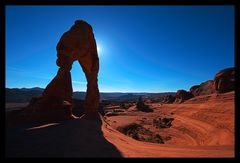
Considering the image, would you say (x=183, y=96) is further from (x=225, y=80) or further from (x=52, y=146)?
(x=52, y=146)

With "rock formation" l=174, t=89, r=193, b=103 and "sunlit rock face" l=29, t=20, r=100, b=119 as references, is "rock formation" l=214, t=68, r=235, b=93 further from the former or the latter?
"sunlit rock face" l=29, t=20, r=100, b=119

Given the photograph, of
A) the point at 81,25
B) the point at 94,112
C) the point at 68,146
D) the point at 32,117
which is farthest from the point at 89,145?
the point at 81,25

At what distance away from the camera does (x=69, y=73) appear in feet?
51.1

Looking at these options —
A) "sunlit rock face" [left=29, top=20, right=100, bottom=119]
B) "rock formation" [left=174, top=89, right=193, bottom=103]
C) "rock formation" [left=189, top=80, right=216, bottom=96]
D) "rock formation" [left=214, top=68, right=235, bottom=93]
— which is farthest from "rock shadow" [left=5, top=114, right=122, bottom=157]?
"rock formation" [left=189, top=80, right=216, bottom=96]

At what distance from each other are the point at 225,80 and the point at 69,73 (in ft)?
79.4

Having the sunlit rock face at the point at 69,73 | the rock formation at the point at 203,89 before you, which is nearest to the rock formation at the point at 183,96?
the rock formation at the point at 203,89

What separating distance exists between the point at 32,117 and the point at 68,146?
702 cm

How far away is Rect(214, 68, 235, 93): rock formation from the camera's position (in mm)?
27234

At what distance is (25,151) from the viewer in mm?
6113

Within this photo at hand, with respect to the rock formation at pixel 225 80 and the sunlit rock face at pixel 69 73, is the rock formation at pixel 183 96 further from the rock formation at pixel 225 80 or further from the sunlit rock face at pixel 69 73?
the sunlit rock face at pixel 69 73

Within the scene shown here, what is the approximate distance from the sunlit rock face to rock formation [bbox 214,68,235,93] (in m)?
20.4

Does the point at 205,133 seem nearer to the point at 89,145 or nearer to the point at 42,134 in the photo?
the point at 89,145

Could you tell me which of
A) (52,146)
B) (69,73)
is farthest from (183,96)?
(52,146)

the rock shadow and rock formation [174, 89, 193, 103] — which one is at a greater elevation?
rock formation [174, 89, 193, 103]
